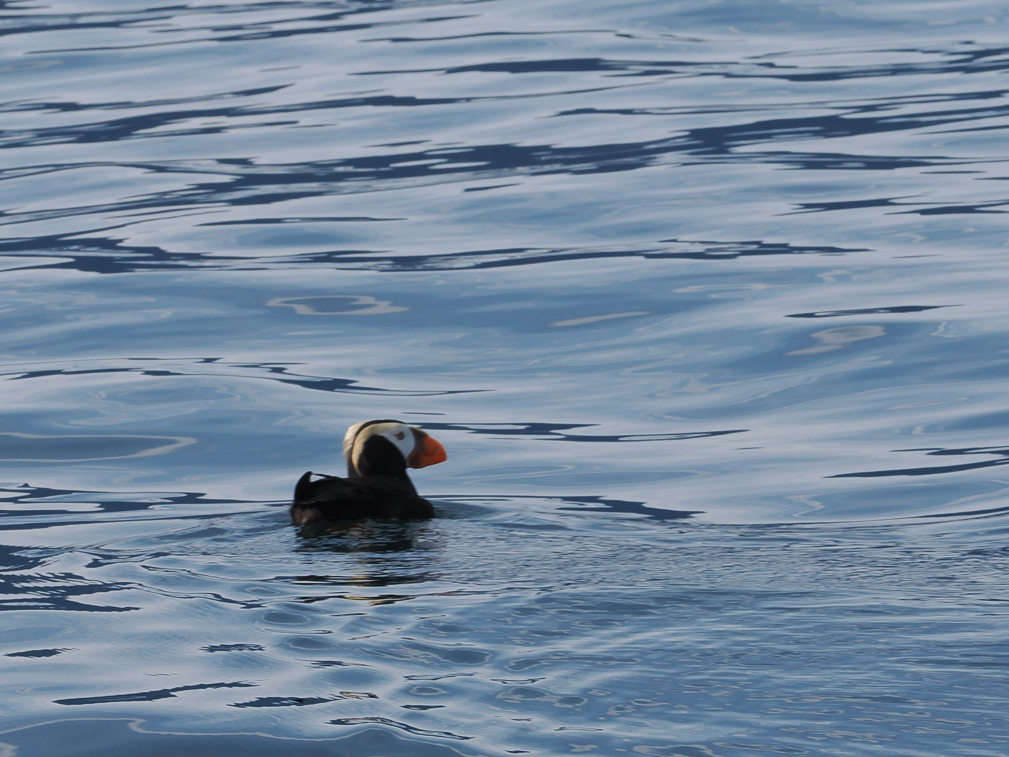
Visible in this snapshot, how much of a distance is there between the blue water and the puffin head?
0.91 feet

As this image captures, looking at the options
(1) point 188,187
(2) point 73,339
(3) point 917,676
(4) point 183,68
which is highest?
(4) point 183,68

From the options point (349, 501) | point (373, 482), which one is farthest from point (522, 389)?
point (349, 501)

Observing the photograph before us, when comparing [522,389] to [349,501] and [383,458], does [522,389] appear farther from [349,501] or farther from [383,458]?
[349,501]

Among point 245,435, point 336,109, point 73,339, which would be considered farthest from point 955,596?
point 336,109

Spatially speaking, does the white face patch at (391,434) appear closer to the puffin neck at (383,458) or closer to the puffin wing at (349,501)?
the puffin neck at (383,458)

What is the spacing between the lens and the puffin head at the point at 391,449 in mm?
7523

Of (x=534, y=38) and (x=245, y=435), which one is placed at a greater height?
(x=534, y=38)

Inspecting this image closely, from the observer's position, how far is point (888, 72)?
73.8 feet

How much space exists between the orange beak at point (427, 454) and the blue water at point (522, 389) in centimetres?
24

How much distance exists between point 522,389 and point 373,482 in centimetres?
352

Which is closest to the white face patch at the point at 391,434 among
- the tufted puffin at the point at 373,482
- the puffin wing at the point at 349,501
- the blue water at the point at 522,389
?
the tufted puffin at the point at 373,482

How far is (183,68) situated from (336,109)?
378 centimetres

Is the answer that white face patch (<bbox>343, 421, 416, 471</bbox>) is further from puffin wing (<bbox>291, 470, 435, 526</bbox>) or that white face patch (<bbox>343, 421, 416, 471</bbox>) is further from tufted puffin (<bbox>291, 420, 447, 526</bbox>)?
puffin wing (<bbox>291, 470, 435, 526</bbox>)

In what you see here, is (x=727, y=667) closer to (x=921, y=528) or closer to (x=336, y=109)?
(x=921, y=528)
